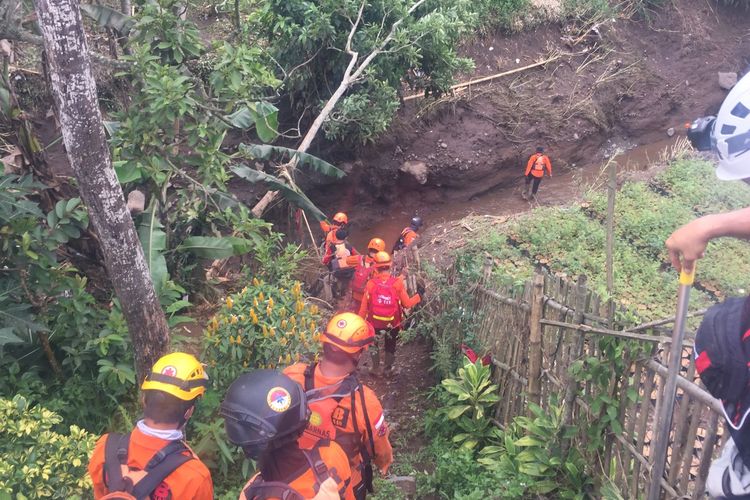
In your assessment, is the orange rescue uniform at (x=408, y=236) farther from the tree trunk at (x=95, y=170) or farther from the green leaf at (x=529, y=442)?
the tree trunk at (x=95, y=170)

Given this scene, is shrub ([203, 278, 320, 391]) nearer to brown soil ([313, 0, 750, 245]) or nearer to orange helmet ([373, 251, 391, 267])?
orange helmet ([373, 251, 391, 267])

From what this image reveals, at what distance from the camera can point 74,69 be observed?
3.59 meters

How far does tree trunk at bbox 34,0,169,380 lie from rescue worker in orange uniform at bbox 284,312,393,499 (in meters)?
1.34

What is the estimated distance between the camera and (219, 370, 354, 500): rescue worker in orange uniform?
231cm

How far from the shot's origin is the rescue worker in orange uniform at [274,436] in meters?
2.31

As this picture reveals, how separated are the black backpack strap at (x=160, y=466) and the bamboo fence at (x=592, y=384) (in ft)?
7.75

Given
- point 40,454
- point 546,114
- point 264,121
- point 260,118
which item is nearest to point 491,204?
point 546,114

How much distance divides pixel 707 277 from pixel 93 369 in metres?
6.89

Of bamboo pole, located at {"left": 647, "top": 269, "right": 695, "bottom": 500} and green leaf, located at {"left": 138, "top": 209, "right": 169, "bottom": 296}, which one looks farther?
green leaf, located at {"left": 138, "top": 209, "right": 169, "bottom": 296}

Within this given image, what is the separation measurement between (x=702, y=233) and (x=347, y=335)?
1940 mm

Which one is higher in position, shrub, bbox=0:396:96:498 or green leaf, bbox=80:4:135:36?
green leaf, bbox=80:4:135:36

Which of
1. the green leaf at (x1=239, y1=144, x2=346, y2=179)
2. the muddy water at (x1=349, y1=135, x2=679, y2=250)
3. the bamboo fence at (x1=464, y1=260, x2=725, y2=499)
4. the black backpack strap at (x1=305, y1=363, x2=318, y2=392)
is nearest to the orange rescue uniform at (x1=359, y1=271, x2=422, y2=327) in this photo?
the bamboo fence at (x1=464, y1=260, x2=725, y2=499)

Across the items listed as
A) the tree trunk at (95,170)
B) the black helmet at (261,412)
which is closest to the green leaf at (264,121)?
the tree trunk at (95,170)

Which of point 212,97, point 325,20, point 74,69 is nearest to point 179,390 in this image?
point 74,69
